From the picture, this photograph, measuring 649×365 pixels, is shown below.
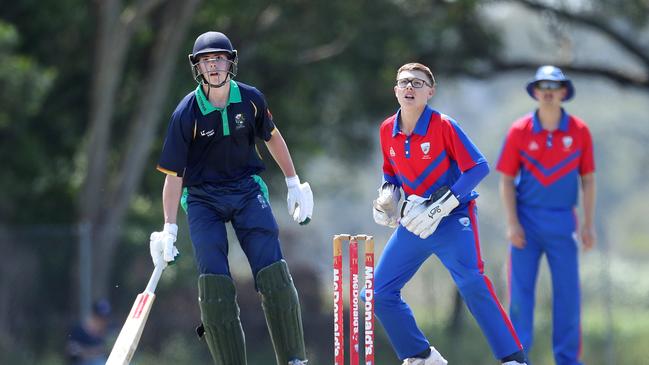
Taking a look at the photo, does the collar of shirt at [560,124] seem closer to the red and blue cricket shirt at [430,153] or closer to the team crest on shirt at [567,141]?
the team crest on shirt at [567,141]

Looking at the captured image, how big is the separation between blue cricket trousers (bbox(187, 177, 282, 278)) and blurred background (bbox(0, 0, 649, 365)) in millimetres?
6695

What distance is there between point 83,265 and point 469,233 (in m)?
8.42

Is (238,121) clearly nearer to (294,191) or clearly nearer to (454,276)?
(294,191)

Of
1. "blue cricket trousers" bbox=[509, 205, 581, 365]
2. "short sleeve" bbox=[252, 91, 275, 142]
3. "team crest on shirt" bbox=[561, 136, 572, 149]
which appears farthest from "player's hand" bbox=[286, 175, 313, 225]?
"team crest on shirt" bbox=[561, 136, 572, 149]

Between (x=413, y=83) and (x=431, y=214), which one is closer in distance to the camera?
(x=431, y=214)

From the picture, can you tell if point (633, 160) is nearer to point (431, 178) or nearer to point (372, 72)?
point (372, 72)

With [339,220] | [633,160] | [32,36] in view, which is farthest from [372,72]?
[633,160]

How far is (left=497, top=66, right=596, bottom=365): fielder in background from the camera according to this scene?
9656 mm

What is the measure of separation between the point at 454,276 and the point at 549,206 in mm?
1837

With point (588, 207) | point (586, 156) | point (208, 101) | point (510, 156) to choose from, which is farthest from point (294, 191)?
point (588, 207)

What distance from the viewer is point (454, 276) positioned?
814 centimetres

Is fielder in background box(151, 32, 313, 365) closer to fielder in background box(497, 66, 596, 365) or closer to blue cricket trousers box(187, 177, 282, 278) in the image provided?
blue cricket trousers box(187, 177, 282, 278)

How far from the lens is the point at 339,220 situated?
72438 millimetres

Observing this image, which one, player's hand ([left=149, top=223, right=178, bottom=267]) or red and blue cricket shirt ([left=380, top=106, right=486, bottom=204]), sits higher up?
red and blue cricket shirt ([left=380, top=106, right=486, bottom=204])
